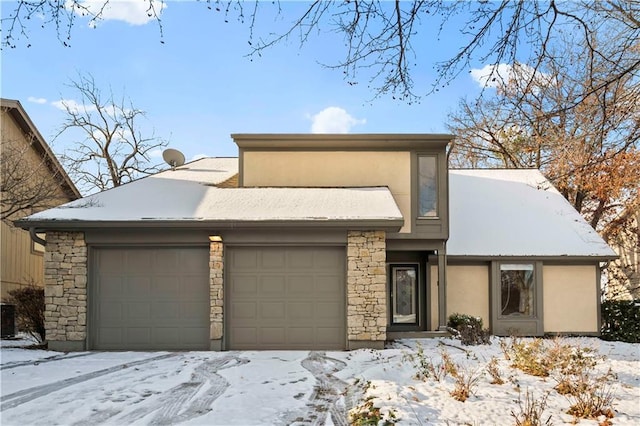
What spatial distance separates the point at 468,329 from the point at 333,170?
5.11 metres

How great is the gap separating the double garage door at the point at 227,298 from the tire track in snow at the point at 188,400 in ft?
7.27

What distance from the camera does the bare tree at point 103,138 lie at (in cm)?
2305

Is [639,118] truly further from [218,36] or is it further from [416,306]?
[416,306]

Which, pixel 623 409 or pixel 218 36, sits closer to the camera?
pixel 218 36

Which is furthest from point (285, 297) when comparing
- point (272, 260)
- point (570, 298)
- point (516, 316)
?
point (570, 298)

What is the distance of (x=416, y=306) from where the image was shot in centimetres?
1399

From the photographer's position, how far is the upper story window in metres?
12.7

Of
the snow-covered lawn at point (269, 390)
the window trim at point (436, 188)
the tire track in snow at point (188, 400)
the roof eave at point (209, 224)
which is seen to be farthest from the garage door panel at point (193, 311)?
the window trim at point (436, 188)

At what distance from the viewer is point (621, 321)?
1328cm

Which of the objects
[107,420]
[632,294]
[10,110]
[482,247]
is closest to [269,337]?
[107,420]

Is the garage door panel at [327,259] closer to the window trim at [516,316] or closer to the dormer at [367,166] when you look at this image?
the dormer at [367,166]

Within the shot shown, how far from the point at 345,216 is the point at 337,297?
174 centimetres

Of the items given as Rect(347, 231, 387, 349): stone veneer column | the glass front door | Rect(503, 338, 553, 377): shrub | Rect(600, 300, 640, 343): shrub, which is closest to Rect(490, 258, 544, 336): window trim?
Rect(600, 300, 640, 343): shrub

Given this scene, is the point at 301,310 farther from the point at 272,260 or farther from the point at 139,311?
the point at 139,311
